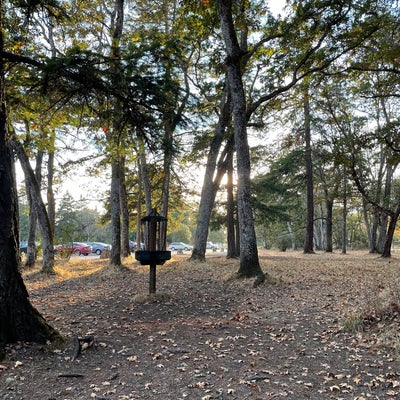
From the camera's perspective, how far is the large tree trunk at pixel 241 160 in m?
8.67

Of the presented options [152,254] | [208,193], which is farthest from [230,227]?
[152,254]

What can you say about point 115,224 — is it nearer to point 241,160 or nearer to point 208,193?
point 208,193

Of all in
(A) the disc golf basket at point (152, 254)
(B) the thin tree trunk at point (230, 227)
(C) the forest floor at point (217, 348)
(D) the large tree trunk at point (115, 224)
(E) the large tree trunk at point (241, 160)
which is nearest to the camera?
(C) the forest floor at point (217, 348)

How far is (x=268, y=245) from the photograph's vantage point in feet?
136

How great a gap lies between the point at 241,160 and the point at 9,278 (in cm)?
635

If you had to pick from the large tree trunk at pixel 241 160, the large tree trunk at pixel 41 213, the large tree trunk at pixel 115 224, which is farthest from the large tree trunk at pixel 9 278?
the large tree trunk at pixel 41 213

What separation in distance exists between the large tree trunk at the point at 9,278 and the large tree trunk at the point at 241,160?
5.49 m

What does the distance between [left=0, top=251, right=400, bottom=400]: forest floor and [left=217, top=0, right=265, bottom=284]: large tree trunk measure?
121 centimetres

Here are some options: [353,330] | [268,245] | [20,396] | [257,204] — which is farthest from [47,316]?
[268,245]

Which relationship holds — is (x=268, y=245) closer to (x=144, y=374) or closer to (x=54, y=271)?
(x=54, y=271)

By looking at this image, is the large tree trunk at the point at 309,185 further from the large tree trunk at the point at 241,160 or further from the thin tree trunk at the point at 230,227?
the large tree trunk at the point at 241,160

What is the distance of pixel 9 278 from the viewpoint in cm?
409

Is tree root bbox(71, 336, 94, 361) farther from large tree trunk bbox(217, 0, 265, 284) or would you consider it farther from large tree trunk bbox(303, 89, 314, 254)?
large tree trunk bbox(303, 89, 314, 254)

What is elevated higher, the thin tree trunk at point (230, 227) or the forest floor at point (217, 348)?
the thin tree trunk at point (230, 227)
